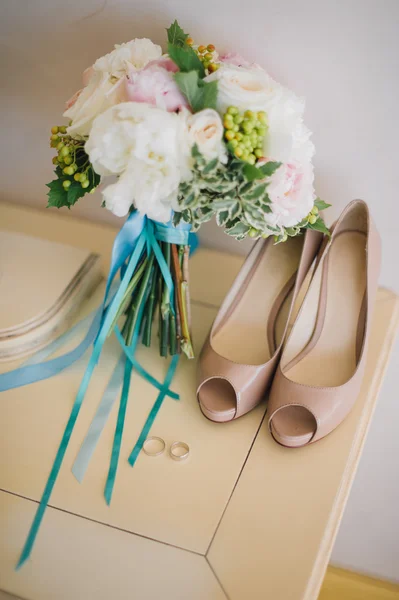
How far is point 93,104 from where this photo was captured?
61 centimetres

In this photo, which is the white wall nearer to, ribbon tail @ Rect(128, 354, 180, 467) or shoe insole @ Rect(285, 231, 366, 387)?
shoe insole @ Rect(285, 231, 366, 387)

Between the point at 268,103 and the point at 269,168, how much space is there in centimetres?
8

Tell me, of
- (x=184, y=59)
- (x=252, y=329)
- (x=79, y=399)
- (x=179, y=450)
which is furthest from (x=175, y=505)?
(x=184, y=59)

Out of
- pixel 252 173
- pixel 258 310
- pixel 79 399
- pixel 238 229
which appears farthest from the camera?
pixel 258 310

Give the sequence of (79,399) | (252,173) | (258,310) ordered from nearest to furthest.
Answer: (252,173), (79,399), (258,310)

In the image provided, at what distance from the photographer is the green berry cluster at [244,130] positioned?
1.82 feet

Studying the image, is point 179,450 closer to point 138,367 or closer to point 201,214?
point 138,367

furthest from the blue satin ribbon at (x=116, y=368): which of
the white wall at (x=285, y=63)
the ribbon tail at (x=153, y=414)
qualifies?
the white wall at (x=285, y=63)

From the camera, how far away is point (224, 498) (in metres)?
0.65

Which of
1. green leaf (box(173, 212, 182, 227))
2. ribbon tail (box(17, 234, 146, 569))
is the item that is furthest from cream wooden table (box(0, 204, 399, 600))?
green leaf (box(173, 212, 182, 227))

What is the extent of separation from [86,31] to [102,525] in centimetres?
81

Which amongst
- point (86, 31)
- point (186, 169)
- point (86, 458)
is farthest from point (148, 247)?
point (86, 31)

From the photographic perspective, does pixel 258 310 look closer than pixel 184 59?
No

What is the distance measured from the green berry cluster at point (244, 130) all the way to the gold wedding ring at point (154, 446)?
16.3 inches
